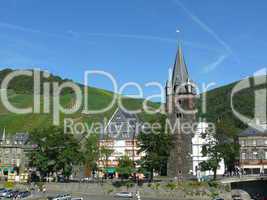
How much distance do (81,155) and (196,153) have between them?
26.9m

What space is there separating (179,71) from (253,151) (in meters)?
26.6

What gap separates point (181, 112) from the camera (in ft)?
344

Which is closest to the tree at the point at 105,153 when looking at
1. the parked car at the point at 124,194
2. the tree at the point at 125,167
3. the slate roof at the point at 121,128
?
the tree at the point at 125,167

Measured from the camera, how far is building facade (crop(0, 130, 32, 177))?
130750mm

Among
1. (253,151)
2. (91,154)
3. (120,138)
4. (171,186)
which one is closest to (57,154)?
(91,154)

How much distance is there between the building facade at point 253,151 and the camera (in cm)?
11081

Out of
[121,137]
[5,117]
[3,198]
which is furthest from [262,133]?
[5,117]

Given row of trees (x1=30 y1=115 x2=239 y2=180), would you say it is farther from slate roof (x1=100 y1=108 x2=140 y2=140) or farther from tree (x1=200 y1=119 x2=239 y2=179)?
slate roof (x1=100 y1=108 x2=140 y2=140)

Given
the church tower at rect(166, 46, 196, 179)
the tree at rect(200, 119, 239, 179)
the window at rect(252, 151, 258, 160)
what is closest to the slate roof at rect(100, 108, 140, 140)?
the church tower at rect(166, 46, 196, 179)

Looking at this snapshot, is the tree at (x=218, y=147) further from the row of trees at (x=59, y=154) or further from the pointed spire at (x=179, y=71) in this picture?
the row of trees at (x=59, y=154)

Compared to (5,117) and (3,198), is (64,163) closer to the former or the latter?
(3,198)

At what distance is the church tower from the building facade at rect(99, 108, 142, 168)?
15.8 meters

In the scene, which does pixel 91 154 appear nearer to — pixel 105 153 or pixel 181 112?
pixel 105 153

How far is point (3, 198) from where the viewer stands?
76.1 m
